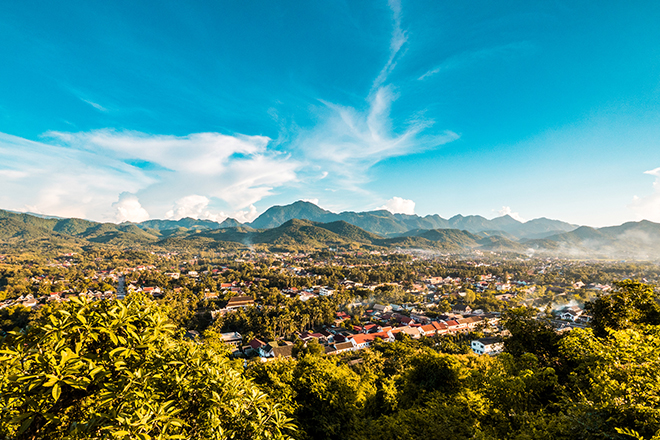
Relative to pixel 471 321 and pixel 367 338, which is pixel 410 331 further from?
pixel 471 321

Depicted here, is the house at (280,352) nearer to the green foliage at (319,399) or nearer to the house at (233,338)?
the house at (233,338)

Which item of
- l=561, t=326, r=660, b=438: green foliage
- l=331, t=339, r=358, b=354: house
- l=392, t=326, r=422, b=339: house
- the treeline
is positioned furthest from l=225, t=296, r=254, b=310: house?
l=561, t=326, r=660, b=438: green foliage

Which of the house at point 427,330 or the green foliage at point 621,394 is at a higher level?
the green foliage at point 621,394

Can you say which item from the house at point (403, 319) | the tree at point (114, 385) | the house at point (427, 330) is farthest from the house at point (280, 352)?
the tree at point (114, 385)

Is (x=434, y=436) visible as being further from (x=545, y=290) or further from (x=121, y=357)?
(x=545, y=290)

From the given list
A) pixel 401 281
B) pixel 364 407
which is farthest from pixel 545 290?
pixel 364 407

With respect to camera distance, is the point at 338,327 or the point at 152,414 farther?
the point at 338,327
